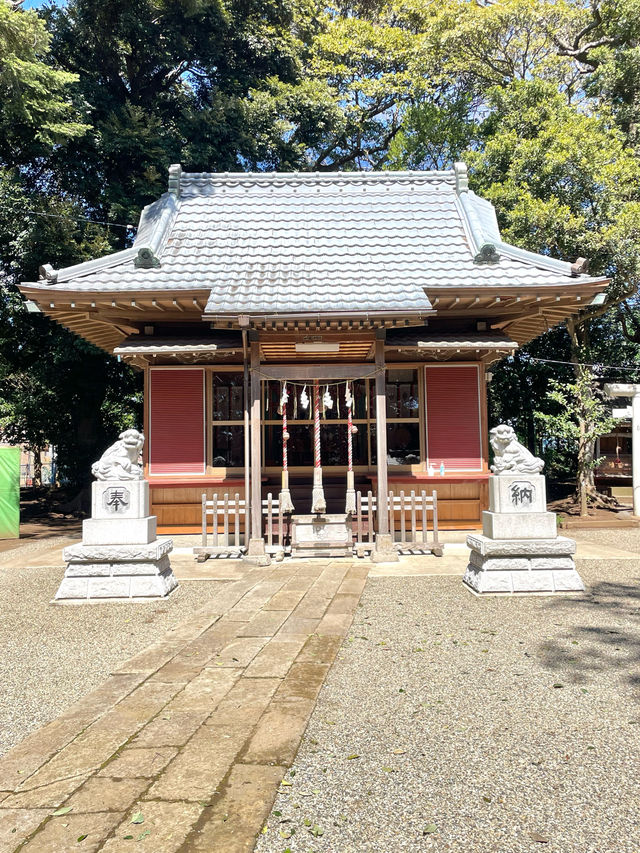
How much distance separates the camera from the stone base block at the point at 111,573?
6.13 m

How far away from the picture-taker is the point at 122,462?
636 centimetres

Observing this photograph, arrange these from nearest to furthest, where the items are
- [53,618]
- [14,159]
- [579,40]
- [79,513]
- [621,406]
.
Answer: [53,618], [621,406], [14,159], [79,513], [579,40]

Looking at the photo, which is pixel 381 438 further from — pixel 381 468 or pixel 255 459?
pixel 255 459

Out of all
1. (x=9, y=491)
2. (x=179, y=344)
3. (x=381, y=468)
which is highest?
(x=179, y=344)

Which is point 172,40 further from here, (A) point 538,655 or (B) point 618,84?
(A) point 538,655

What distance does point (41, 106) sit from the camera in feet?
39.0

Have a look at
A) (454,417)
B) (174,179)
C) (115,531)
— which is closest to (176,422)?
(115,531)

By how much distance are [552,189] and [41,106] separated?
11.7m

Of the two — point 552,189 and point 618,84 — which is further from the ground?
point 618,84

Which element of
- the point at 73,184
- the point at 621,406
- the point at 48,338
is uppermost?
the point at 73,184

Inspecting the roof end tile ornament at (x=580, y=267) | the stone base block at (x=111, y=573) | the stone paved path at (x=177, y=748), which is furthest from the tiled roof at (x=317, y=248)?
the stone paved path at (x=177, y=748)

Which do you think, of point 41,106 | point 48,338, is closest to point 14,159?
point 41,106

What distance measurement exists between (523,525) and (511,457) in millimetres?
774

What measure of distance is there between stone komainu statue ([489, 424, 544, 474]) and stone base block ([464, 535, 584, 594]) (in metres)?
0.80
